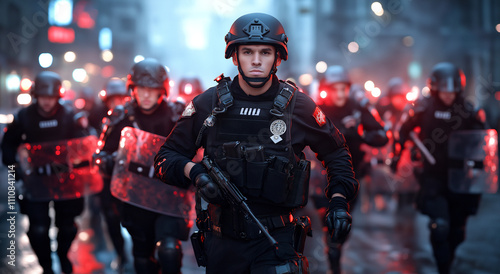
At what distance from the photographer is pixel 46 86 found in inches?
226

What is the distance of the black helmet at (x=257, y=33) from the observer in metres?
3.20

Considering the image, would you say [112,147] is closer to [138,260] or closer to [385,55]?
[138,260]

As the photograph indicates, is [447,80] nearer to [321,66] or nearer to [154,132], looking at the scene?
[154,132]

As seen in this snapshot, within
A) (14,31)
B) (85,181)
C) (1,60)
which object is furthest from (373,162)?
(14,31)

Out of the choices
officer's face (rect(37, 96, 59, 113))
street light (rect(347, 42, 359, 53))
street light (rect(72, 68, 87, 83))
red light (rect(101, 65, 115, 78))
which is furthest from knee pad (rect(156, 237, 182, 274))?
red light (rect(101, 65, 115, 78))

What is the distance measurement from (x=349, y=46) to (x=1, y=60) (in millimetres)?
20339

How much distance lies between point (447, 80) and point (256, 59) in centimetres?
325

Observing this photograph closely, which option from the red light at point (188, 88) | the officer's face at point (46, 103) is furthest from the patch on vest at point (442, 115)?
the red light at point (188, 88)

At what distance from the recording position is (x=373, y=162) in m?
9.27

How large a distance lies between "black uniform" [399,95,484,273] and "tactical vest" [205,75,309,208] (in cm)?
290

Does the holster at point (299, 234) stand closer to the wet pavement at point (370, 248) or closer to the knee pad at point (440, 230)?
the knee pad at point (440, 230)

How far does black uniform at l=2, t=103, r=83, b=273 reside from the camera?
18.2 feet

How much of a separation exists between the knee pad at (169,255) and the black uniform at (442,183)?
270 cm

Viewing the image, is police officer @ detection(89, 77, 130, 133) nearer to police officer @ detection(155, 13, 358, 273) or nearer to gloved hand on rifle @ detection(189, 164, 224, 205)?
police officer @ detection(155, 13, 358, 273)
